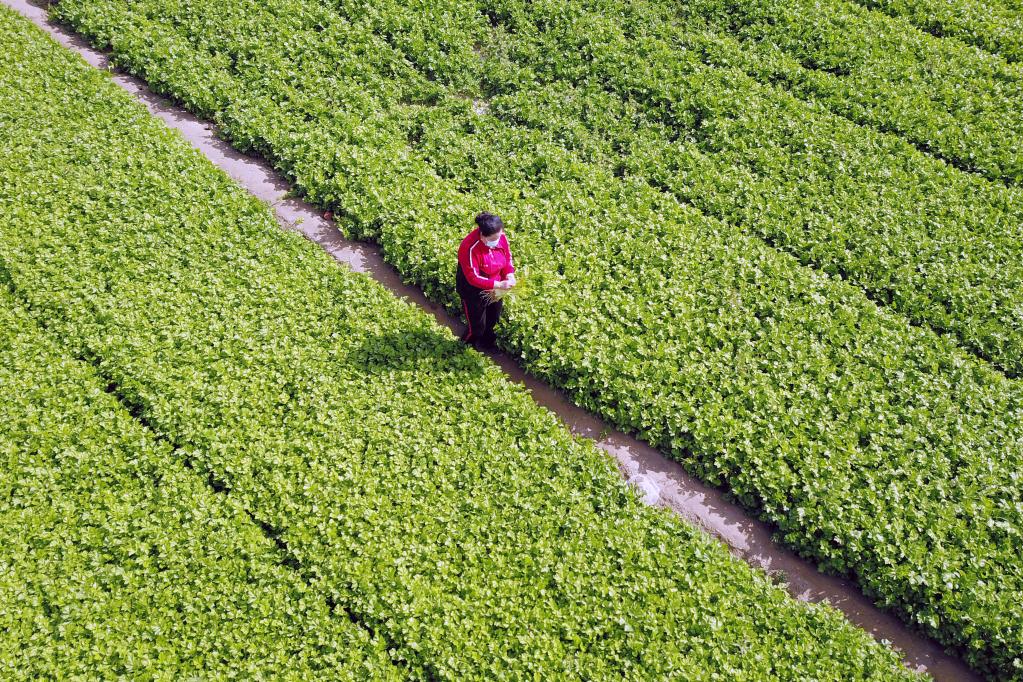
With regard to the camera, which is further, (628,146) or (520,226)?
(628,146)

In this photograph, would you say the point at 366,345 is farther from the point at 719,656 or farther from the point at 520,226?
the point at 719,656

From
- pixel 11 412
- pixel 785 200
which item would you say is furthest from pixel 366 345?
pixel 785 200

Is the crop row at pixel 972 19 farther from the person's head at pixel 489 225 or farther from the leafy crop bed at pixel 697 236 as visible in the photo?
the person's head at pixel 489 225

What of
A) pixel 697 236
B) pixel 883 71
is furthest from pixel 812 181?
pixel 883 71

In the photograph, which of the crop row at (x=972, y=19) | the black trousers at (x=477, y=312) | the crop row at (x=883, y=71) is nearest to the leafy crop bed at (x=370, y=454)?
the black trousers at (x=477, y=312)

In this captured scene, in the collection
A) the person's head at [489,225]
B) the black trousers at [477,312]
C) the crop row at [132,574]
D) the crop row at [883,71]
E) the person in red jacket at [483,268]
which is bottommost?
the crop row at [132,574]

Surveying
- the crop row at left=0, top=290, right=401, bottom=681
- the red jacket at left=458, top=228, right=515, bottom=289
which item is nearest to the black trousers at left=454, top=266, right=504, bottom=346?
the red jacket at left=458, top=228, right=515, bottom=289
